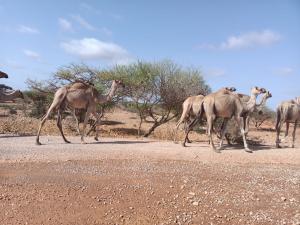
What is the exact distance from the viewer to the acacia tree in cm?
2169

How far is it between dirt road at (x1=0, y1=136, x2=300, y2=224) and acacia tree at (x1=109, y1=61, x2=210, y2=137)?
966 cm

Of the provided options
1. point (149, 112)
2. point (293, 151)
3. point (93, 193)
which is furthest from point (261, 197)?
point (149, 112)

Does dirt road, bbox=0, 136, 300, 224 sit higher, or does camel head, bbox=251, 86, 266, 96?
camel head, bbox=251, 86, 266, 96

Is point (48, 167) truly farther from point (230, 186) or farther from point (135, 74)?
point (135, 74)

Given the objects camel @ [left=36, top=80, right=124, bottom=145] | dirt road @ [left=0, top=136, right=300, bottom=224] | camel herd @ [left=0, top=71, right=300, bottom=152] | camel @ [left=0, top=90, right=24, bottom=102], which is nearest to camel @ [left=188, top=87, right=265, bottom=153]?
camel herd @ [left=0, top=71, right=300, bottom=152]

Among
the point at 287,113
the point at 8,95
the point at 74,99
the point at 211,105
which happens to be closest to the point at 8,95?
the point at 8,95

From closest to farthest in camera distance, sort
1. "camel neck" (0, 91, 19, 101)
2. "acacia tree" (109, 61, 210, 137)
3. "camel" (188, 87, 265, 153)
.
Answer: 1. "camel" (188, 87, 265, 153)
2. "camel neck" (0, 91, 19, 101)
3. "acacia tree" (109, 61, 210, 137)

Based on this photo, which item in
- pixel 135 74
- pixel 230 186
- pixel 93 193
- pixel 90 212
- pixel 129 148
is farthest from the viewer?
pixel 135 74

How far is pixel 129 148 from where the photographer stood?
43.2ft

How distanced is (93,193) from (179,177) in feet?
7.09

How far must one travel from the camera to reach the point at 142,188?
367 inches

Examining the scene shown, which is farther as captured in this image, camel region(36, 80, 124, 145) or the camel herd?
camel region(36, 80, 124, 145)

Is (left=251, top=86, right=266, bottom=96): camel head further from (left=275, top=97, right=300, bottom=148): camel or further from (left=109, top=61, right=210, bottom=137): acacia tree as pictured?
(left=109, top=61, right=210, bottom=137): acacia tree

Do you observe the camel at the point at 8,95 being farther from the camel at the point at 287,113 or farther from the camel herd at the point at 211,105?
the camel at the point at 287,113
